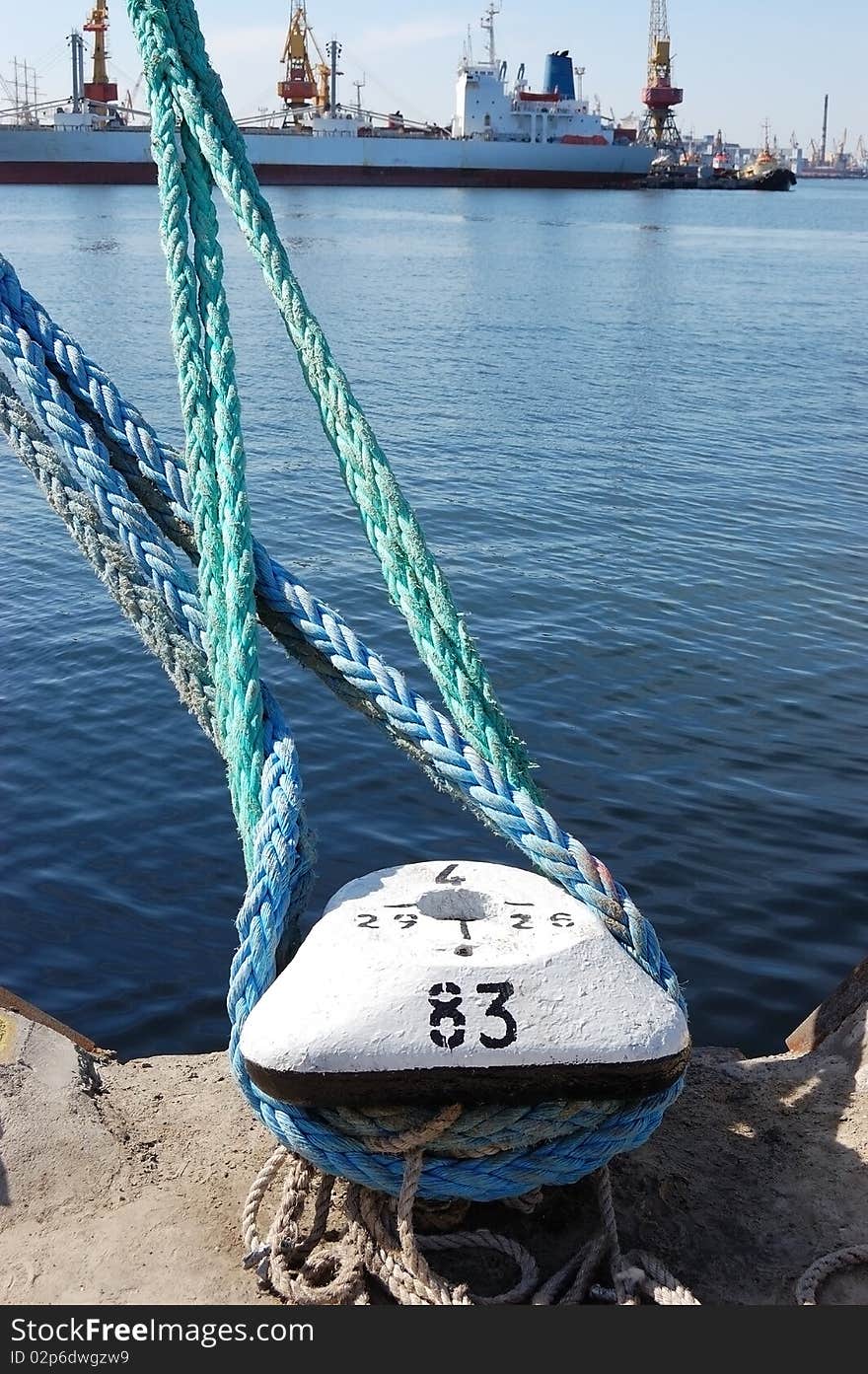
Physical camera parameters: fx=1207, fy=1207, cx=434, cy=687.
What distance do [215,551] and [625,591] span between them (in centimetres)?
867

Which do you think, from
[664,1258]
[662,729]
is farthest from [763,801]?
[664,1258]

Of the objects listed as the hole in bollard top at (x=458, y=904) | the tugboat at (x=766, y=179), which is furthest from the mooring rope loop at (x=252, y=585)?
the tugboat at (x=766, y=179)

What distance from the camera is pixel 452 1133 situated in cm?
263

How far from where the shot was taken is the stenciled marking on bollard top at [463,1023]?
250 centimetres

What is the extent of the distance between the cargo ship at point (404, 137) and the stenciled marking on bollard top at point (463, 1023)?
92949mm

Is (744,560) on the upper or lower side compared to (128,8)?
lower

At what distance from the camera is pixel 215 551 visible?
3.26 meters

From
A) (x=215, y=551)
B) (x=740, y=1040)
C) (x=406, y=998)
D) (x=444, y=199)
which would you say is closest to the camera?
(x=406, y=998)

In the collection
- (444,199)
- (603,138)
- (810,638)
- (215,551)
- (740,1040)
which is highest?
(603,138)

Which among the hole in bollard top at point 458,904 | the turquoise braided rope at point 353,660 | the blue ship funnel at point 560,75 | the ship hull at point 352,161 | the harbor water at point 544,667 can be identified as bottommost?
the harbor water at point 544,667

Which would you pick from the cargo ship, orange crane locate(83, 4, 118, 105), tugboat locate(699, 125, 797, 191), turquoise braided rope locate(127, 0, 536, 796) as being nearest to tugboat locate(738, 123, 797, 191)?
tugboat locate(699, 125, 797, 191)

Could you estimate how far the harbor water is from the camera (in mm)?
6449

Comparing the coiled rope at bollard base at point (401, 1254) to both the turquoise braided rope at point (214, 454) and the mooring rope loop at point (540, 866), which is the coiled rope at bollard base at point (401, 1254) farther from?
the turquoise braided rope at point (214, 454)

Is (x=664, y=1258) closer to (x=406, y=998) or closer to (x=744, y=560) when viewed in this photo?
(x=406, y=998)
